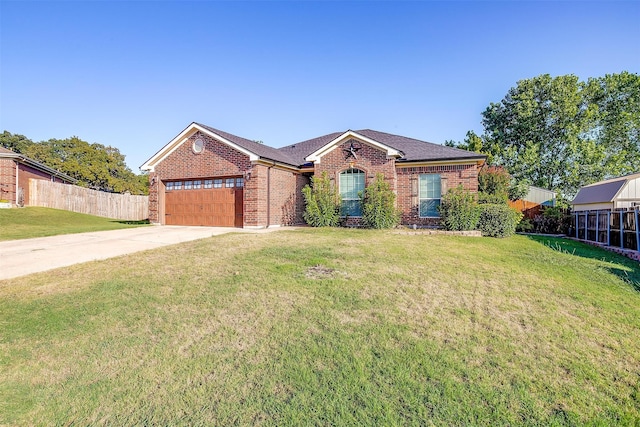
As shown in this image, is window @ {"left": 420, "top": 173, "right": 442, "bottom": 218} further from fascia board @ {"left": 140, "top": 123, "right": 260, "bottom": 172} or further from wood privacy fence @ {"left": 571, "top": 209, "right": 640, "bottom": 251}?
fascia board @ {"left": 140, "top": 123, "right": 260, "bottom": 172}

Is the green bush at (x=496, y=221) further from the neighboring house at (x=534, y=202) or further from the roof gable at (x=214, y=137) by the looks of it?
the roof gable at (x=214, y=137)

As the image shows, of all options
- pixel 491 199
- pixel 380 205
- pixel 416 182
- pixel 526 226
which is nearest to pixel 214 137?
pixel 380 205

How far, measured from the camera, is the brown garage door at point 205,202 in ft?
49.3

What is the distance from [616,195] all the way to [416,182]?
889 centimetres

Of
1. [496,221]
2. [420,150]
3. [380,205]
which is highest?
[420,150]

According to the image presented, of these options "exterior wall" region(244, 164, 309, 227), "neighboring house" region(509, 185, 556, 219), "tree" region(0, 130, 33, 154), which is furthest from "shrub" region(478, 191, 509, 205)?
"tree" region(0, 130, 33, 154)

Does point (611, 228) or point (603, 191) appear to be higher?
point (603, 191)

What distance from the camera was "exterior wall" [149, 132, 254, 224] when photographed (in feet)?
47.9

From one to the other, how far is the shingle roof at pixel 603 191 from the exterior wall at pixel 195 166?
16.4 metres

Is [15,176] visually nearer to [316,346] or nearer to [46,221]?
[46,221]

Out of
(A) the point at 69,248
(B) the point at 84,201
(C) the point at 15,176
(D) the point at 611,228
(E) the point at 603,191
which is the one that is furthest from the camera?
(B) the point at 84,201

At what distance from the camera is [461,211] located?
1309cm

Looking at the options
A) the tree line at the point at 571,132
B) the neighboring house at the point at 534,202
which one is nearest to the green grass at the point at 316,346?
the neighboring house at the point at 534,202

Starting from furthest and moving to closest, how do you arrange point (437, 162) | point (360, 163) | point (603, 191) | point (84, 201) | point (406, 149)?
1. point (84, 201)
2. point (406, 149)
3. point (603, 191)
4. point (360, 163)
5. point (437, 162)
